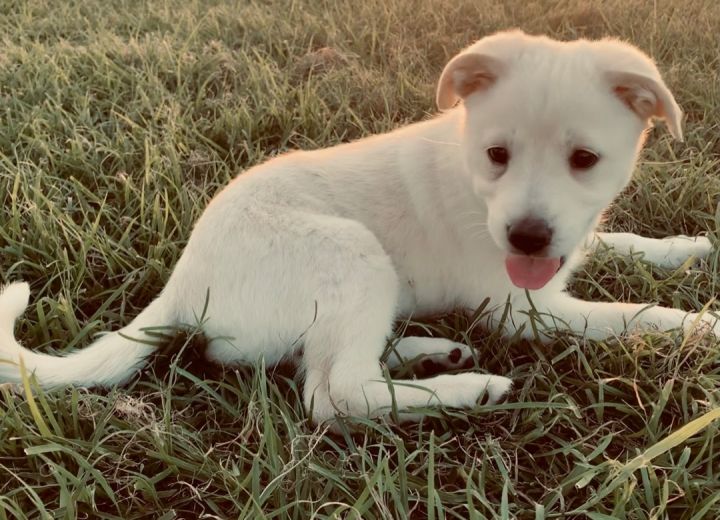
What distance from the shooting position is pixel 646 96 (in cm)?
228

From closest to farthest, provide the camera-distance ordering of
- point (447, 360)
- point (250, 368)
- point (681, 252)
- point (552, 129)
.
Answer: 1. point (552, 129)
2. point (250, 368)
3. point (447, 360)
4. point (681, 252)

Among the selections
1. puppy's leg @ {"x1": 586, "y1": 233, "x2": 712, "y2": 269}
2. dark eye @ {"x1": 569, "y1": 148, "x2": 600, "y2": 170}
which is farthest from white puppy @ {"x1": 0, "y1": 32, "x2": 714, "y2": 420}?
puppy's leg @ {"x1": 586, "y1": 233, "x2": 712, "y2": 269}

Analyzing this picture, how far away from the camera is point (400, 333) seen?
2693 millimetres

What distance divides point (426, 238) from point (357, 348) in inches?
25.2

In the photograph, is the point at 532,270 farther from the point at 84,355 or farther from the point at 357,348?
the point at 84,355

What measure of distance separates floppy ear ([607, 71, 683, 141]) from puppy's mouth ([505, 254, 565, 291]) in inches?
24.6

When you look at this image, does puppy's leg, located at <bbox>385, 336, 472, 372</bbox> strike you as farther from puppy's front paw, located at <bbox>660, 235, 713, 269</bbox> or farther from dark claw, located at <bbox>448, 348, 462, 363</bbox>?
puppy's front paw, located at <bbox>660, 235, 713, 269</bbox>

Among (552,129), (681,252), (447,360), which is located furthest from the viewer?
(681,252)

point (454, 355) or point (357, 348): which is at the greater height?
point (357, 348)

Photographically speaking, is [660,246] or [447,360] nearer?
[447,360]

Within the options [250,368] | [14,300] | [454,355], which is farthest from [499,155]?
[14,300]

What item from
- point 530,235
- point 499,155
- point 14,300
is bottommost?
point 14,300

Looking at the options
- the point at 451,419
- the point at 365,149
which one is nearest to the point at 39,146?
the point at 365,149

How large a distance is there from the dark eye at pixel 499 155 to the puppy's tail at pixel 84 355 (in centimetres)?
138
